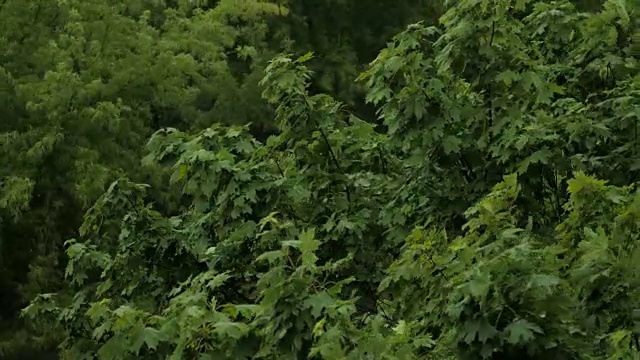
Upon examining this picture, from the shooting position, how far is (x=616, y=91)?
5.22 m

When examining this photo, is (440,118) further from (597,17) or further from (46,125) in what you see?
(46,125)

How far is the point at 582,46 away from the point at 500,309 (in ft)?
11.8

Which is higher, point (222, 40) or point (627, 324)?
point (627, 324)

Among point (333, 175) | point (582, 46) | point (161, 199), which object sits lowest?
point (161, 199)

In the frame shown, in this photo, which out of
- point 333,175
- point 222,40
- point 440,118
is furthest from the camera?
point 222,40

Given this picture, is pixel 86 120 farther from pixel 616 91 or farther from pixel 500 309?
pixel 500 309

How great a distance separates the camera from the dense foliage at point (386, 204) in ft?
10.6

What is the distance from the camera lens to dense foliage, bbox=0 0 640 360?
3240 mm

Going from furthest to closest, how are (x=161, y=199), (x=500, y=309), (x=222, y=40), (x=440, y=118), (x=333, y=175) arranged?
(x=222, y=40), (x=161, y=199), (x=333, y=175), (x=440, y=118), (x=500, y=309)

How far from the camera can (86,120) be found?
33.7 ft

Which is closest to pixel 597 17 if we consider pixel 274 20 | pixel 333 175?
pixel 333 175

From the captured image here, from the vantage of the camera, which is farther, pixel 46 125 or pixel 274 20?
pixel 274 20

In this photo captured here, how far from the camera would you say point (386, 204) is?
5742 millimetres

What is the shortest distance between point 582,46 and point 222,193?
2.96 m
